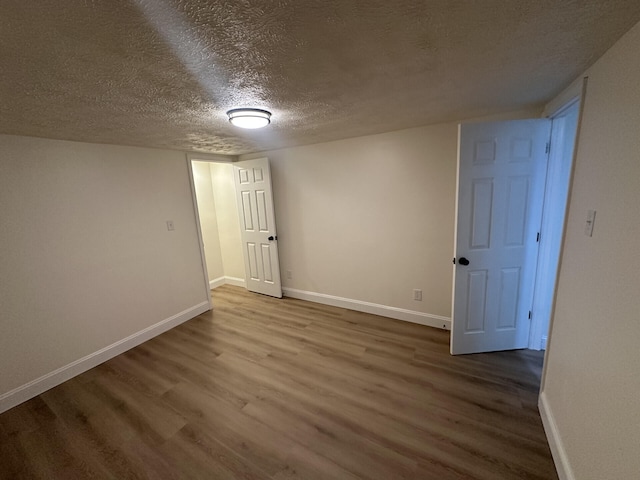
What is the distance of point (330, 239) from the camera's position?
333 cm

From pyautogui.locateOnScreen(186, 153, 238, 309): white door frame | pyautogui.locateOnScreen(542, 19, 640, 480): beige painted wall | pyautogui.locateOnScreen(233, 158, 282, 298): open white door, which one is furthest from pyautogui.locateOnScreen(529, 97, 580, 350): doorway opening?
pyautogui.locateOnScreen(186, 153, 238, 309): white door frame

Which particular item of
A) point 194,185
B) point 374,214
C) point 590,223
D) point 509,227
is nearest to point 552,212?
point 509,227

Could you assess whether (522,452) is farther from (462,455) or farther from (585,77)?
(585,77)

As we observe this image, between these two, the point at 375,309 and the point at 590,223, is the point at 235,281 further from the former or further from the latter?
the point at 590,223

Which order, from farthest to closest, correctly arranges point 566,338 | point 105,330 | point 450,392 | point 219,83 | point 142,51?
point 105,330 < point 450,392 < point 566,338 < point 219,83 < point 142,51

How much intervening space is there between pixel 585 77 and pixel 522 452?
6.92 ft

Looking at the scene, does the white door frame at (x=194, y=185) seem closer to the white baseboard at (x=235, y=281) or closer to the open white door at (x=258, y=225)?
the open white door at (x=258, y=225)

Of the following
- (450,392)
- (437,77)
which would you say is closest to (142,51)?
(437,77)

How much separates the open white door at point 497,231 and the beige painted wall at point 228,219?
3.23 metres

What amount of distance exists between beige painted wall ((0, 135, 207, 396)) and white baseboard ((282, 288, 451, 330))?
1.61 m

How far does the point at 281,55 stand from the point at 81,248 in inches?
102

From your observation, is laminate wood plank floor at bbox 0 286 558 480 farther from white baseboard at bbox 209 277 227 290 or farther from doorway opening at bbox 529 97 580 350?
white baseboard at bbox 209 277 227 290

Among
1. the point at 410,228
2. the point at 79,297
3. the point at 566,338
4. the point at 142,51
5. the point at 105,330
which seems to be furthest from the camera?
the point at 410,228

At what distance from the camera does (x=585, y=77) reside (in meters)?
1.37
